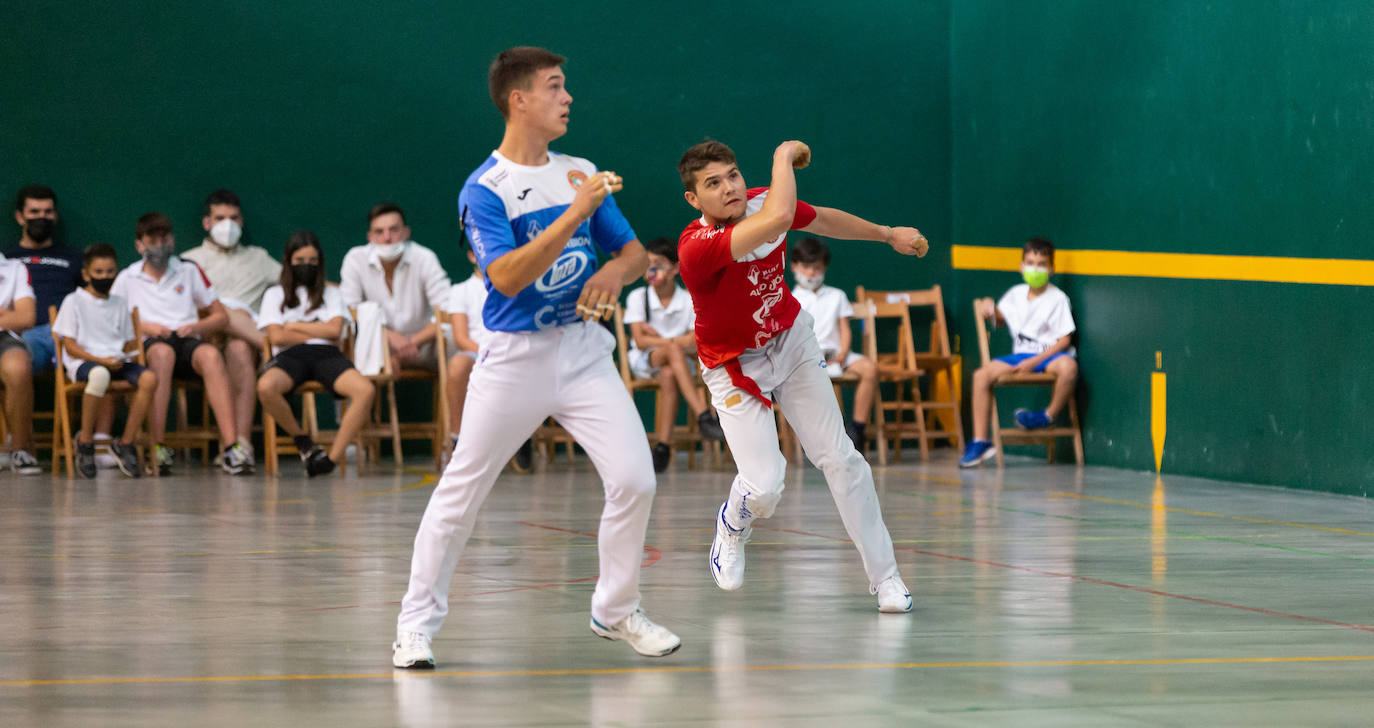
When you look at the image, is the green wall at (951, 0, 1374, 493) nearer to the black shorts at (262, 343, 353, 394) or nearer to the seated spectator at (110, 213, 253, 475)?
the black shorts at (262, 343, 353, 394)

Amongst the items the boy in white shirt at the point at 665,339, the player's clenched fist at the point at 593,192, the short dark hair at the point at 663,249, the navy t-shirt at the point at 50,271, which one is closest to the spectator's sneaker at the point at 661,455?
the boy in white shirt at the point at 665,339

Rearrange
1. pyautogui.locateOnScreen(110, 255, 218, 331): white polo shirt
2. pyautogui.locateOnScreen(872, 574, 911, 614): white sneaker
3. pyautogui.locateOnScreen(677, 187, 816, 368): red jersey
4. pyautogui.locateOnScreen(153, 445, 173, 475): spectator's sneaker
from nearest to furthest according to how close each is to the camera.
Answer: pyautogui.locateOnScreen(872, 574, 911, 614): white sneaker < pyautogui.locateOnScreen(677, 187, 816, 368): red jersey < pyautogui.locateOnScreen(153, 445, 173, 475): spectator's sneaker < pyautogui.locateOnScreen(110, 255, 218, 331): white polo shirt

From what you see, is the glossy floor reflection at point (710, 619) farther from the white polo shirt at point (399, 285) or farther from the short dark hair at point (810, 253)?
the short dark hair at point (810, 253)

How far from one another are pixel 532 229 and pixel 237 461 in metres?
6.78

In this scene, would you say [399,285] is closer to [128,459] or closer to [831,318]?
[128,459]

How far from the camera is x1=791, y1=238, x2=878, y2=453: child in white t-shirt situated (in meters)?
11.4

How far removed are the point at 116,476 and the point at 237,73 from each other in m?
3.21

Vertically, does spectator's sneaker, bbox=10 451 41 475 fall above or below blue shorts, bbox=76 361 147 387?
below

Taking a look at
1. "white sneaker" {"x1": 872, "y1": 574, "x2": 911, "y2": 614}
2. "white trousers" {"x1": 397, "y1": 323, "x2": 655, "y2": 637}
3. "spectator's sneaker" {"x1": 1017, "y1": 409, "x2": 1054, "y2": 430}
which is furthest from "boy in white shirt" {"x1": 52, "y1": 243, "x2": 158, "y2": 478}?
"white trousers" {"x1": 397, "y1": 323, "x2": 655, "y2": 637}

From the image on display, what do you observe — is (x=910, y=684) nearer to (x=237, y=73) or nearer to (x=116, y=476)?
(x=116, y=476)

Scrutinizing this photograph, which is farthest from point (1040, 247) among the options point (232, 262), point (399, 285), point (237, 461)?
point (232, 262)

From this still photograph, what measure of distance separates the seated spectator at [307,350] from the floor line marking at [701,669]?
6242 millimetres

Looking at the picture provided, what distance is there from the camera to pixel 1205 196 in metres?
9.94

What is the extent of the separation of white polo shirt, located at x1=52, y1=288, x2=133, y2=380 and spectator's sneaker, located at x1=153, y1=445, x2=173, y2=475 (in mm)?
623
